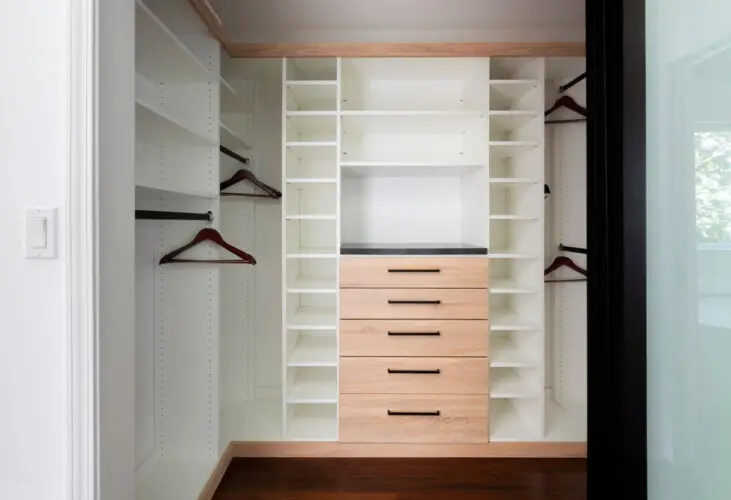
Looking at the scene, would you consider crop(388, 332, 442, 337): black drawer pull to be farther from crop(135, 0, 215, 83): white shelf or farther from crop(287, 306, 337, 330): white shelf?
crop(135, 0, 215, 83): white shelf

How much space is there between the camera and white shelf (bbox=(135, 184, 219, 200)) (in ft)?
5.53

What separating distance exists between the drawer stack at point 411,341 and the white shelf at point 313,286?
0.10 metres

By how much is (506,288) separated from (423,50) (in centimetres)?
123

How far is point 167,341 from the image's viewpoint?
2129 mm

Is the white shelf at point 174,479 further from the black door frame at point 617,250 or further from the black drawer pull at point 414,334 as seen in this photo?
the black door frame at point 617,250

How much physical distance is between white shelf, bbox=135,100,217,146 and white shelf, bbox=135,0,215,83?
0.25 m

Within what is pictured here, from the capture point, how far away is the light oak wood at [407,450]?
7.88 feet

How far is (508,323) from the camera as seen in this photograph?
2.49m

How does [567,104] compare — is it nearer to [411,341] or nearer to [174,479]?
[411,341]
